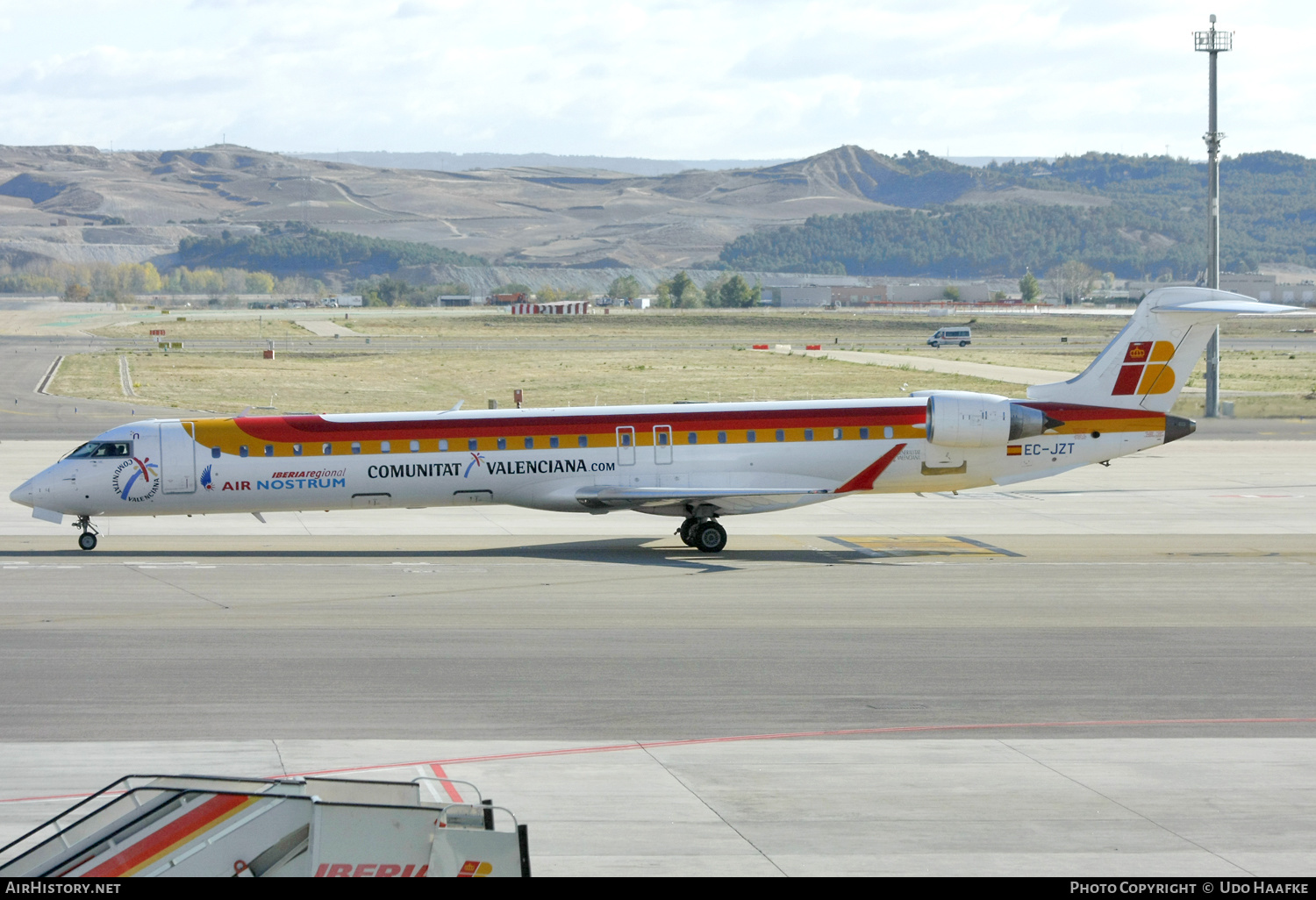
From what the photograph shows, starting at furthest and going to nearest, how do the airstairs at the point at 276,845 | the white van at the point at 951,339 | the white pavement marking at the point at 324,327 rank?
the white pavement marking at the point at 324,327 < the white van at the point at 951,339 < the airstairs at the point at 276,845

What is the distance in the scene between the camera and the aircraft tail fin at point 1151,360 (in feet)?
96.5

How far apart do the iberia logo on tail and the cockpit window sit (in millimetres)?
20678

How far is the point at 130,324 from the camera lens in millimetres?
143750

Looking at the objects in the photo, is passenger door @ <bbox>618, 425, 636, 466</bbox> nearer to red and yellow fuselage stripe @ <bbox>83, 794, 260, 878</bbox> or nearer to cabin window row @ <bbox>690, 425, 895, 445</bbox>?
cabin window row @ <bbox>690, 425, 895, 445</bbox>

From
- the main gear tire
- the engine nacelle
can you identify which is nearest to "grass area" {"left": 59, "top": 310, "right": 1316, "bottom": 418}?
the engine nacelle

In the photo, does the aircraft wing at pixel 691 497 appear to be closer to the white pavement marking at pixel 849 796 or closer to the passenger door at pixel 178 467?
the passenger door at pixel 178 467

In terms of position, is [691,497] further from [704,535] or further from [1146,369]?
[1146,369]

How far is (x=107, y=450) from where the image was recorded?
92.5 feet

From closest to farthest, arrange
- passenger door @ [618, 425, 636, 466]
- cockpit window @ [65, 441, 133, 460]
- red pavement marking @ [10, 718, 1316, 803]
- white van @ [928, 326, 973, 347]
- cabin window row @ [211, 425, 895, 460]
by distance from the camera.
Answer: red pavement marking @ [10, 718, 1316, 803], cockpit window @ [65, 441, 133, 460], cabin window row @ [211, 425, 895, 460], passenger door @ [618, 425, 636, 466], white van @ [928, 326, 973, 347]

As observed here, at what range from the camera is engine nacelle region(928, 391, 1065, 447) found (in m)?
28.4

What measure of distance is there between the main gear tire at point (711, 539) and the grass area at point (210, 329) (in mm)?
96496

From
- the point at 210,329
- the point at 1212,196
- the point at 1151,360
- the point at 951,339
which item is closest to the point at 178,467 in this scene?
the point at 1151,360

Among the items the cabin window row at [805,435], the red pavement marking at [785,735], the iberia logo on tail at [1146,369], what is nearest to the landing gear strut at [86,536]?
the cabin window row at [805,435]
